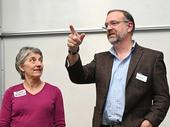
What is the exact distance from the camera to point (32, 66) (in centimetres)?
257

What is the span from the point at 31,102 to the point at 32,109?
5 cm

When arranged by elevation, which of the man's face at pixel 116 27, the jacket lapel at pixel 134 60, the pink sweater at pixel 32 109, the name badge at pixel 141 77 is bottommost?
the pink sweater at pixel 32 109

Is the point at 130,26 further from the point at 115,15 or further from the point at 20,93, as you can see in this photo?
the point at 20,93

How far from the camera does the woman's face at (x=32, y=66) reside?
2564 mm

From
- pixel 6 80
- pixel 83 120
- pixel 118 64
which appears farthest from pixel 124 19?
pixel 6 80

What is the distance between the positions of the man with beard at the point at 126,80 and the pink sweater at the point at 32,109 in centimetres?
24

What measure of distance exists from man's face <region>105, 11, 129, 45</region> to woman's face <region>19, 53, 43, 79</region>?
552 mm

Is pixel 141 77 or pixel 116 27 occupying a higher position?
pixel 116 27

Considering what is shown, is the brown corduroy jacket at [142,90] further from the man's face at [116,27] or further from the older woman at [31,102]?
the older woman at [31,102]

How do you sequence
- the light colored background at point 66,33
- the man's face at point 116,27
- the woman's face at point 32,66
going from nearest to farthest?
1. the man's face at point 116,27
2. the woman's face at point 32,66
3. the light colored background at point 66,33

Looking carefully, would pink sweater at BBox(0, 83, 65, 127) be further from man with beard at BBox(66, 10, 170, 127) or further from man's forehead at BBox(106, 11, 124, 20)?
man's forehead at BBox(106, 11, 124, 20)

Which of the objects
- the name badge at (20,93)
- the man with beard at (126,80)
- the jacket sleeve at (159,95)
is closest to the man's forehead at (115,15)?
the man with beard at (126,80)

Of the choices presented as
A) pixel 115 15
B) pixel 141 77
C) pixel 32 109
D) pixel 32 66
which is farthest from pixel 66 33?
pixel 141 77

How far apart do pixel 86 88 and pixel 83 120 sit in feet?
1.01
